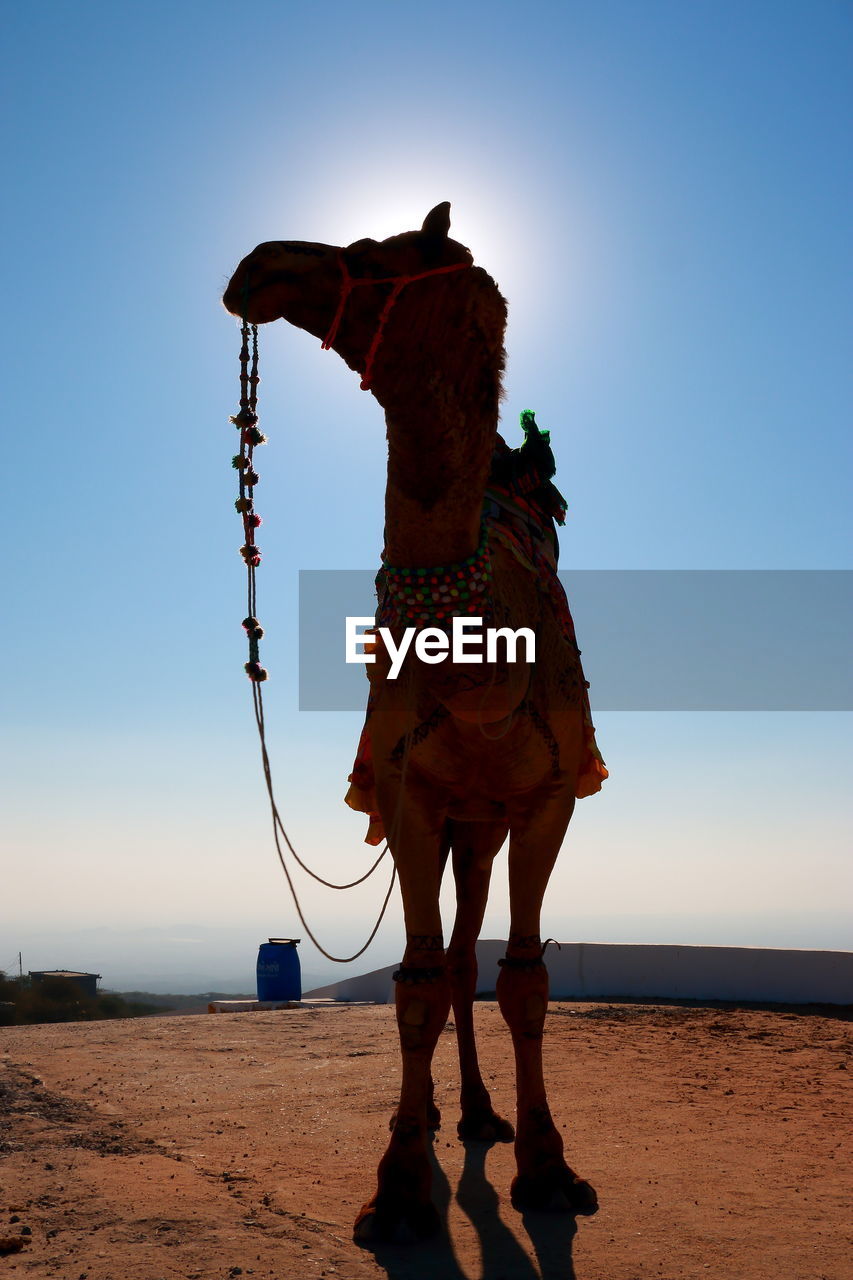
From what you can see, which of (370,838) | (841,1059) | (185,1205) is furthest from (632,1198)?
(841,1059)

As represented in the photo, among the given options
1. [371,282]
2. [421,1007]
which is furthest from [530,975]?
[371,282]

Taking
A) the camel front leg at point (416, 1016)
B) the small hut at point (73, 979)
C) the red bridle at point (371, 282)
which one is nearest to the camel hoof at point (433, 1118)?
the camel front leg at point (416, 1016)

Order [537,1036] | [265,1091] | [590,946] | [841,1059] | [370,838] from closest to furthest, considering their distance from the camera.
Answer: [537,1036] < [370,838] < [265,1091] < [841,1059] < [590,946]

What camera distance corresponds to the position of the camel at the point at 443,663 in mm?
3768

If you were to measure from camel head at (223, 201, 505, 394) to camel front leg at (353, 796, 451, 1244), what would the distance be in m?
1.89

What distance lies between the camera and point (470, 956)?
6.19 m

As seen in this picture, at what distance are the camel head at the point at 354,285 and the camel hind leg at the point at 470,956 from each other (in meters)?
3.31

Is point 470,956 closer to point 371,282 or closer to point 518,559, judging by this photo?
point 518,559

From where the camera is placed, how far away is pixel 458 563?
12.8 ft

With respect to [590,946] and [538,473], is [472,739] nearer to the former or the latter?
[538,473]

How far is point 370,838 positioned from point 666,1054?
11.4 ft

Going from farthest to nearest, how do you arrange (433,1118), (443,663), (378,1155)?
1. (433,1118)
2. (378,1155)
3. (443,663)

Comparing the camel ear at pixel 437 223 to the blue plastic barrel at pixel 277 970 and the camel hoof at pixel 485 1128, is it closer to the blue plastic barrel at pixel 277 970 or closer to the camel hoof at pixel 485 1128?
the camel hoof at pixel 485 1128

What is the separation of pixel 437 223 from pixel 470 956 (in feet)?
13.4
